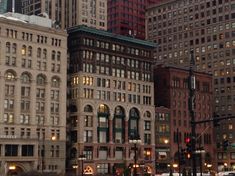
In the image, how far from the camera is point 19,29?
14325cm

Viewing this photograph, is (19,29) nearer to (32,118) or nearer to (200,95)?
(32,118)

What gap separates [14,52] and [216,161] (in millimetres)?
90903

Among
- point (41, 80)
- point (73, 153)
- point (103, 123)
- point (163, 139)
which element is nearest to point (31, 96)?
point (41, 80)

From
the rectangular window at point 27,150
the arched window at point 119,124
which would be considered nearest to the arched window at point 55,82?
the rectangular window at point 27,150

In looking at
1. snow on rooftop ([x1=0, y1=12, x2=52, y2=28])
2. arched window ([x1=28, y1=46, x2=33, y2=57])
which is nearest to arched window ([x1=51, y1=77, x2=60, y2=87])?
arched window ([x1=28, y1=46, x2=33, y2=57])

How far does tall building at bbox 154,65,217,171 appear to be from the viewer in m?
177

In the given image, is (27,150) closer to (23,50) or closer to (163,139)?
(23,50)

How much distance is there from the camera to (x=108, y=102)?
527ft

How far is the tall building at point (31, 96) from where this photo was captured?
13825 cm

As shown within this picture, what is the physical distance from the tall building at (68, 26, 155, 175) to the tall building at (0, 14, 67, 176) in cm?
581

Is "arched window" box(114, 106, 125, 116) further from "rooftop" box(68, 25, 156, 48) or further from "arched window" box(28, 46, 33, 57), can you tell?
"arched window" box(28, 46, 33, 57)

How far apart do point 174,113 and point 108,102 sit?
28.6 m

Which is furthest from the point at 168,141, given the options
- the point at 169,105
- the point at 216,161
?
the point at 216,161

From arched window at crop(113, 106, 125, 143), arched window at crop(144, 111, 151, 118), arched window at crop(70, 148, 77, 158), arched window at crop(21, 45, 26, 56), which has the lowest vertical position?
arched window at crop(70, 148, 77, 158)
